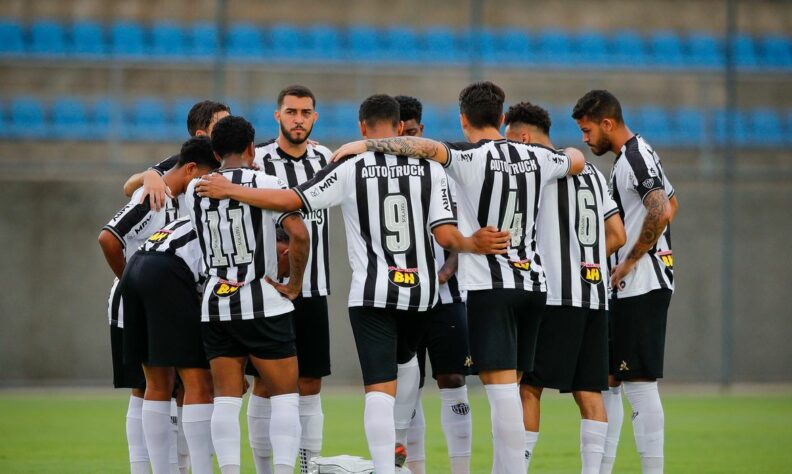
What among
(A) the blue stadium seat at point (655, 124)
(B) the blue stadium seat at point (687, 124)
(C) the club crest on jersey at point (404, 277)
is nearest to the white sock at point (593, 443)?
(C) the club crest on jersey at point (404, 277)

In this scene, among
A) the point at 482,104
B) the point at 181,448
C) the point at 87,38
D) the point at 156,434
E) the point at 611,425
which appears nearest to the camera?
the point at 482,104

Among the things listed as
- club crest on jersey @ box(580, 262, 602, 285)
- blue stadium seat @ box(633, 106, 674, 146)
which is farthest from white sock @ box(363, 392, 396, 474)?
blue stadium seat @ box(633, 106, 674, 146)

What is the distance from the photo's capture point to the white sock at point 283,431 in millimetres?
5941

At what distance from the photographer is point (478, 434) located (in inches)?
407

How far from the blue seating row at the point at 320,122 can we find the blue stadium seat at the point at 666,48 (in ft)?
3.46

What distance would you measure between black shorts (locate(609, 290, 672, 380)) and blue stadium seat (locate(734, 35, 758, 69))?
1338 cm

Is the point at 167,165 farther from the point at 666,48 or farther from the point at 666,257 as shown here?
the point at 666,48

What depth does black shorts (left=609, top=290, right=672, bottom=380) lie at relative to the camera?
663 centimetres

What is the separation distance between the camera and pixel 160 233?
21.1 ft

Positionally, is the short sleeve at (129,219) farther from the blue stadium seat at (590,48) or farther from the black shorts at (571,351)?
the blue stadium seat at (590,48)

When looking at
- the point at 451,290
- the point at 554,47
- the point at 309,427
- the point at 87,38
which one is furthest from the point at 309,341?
the point at 554,47

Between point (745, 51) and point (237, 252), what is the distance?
624 inches

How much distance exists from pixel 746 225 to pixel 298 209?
11670 millimetres

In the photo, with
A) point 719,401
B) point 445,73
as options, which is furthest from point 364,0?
point 719,401
